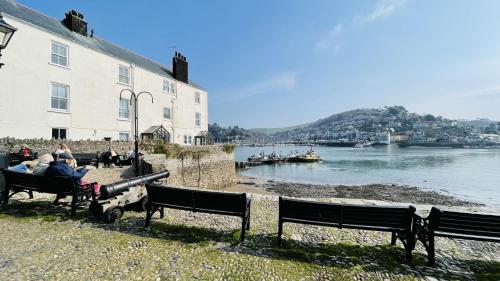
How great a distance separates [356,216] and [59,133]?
888 inches

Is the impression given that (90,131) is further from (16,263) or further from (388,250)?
(388,250)

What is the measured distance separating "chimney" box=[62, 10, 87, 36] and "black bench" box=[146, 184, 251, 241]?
24756 millimetres

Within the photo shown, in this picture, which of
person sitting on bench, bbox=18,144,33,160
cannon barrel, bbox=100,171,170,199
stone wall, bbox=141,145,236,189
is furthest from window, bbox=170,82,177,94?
cannon barrel, bbox=100,171,170,199

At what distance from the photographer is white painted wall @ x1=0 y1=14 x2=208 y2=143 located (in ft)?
56.0

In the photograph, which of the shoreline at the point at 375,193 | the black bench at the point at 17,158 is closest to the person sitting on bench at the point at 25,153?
the black bench at the point at 17,158

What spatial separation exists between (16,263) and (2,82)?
1767cm

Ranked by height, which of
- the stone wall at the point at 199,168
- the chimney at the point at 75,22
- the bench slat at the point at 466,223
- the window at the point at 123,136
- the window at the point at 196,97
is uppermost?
the chimney at the point at 75,22

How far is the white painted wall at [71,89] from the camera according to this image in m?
17.1

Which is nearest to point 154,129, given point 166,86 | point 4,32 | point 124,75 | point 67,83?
point 124,75

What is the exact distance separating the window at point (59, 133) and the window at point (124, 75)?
7.74 m

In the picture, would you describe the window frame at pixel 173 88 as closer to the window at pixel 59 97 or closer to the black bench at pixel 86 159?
the window at pixel 59 97

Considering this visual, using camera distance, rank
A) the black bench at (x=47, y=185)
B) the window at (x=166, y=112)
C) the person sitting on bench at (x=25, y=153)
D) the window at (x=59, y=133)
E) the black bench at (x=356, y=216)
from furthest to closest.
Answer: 1. the window at (x=166, y=112)
2. the window at (x=59, y=133)
3. the person sitting on bench at (x=25, y=153)
4. the black bench at (x=47, y=185)
5. the black bench at (x=356, y=216)

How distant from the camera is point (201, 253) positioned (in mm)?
5227

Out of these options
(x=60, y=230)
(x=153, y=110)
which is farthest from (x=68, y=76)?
(x=60, y=230)
